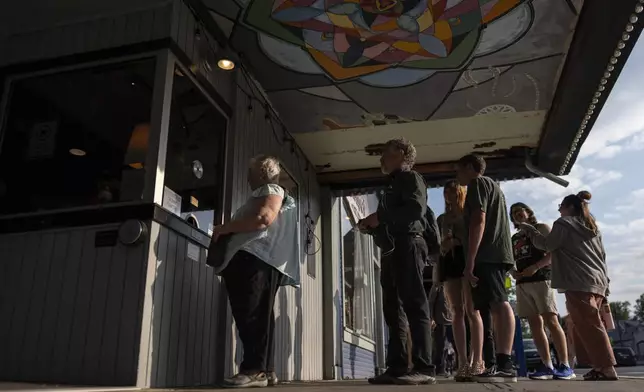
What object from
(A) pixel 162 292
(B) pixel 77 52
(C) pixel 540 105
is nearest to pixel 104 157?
(B) pixel 77 52

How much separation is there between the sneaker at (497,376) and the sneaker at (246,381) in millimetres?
1196

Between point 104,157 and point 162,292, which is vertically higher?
point 104,157

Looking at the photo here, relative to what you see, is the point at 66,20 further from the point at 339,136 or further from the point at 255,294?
the point at 339,136

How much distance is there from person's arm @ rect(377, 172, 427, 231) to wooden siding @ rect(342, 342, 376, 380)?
4028mm

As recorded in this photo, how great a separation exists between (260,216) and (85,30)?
69.6 inches

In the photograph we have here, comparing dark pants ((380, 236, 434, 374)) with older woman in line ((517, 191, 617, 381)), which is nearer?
dark pants ((380, 236, 434, 374))

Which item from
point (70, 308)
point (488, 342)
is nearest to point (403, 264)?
point (488, 342)

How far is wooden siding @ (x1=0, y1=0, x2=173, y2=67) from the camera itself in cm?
318

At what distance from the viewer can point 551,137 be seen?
17.2 ft

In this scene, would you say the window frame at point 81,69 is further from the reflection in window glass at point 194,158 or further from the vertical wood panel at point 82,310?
the vertical wood panel at point 82,310

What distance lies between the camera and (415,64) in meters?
4.14

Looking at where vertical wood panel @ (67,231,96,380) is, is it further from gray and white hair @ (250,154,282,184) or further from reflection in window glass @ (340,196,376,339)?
reflection in window glass @ (340,196,376,339)

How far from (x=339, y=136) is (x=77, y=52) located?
2924mm

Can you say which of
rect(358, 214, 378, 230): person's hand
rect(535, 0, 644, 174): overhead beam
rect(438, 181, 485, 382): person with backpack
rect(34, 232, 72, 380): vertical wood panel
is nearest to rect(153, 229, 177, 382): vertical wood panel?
rect(34, 232, 72, 380): vertical wood panel
